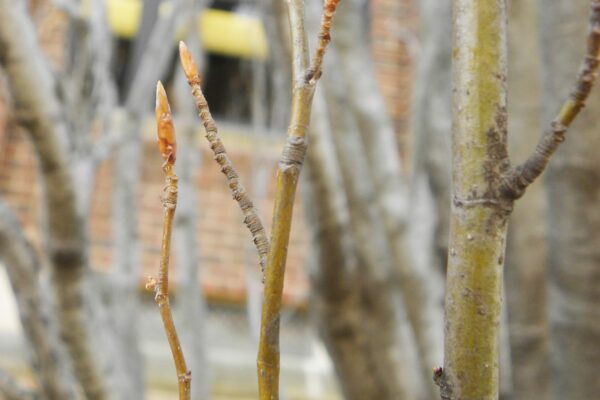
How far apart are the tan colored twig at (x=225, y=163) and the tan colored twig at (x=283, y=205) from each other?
1.5 inches

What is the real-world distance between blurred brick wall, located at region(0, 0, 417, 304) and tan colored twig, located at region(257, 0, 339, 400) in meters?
4.27

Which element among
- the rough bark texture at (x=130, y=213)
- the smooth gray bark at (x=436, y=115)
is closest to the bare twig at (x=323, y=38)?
the smooth gray bark at (x=436, y=115)

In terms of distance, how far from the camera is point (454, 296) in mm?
852

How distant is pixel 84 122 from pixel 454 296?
2.34 m

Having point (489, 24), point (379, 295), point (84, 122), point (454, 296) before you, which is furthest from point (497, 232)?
point (84, 122)

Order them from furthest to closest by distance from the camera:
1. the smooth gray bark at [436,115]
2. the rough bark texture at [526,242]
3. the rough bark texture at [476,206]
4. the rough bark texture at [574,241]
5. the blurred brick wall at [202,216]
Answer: the blurred brick wall at [202,216]
the smooth gray bark at [436,115]
the rough bark texture at [526,242]
the rough bark texture at [574,241]
the rough bark texture at [476,206]

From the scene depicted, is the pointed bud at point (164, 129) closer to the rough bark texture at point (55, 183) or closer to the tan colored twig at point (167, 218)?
A: the tan colored twig at point (167, 218)

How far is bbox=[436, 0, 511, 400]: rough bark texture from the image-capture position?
83cm

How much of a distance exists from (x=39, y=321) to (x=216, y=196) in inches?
136

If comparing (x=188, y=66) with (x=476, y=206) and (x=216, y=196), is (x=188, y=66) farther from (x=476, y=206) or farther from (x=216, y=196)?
(x=216, y=196)

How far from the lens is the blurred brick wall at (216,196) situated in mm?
5266

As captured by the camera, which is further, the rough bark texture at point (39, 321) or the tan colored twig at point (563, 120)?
the rough bark texture at point (39, 321)

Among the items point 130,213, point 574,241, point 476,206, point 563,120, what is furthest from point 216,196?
point 563,120

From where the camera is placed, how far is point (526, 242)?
220 cm
